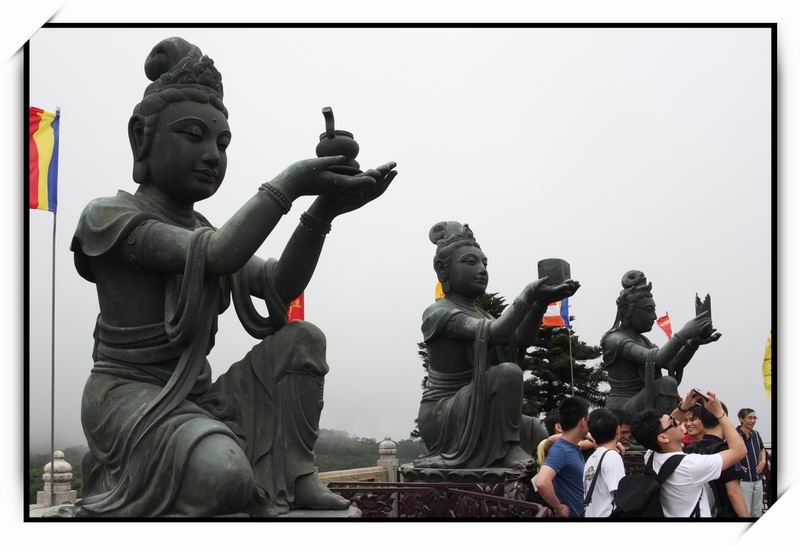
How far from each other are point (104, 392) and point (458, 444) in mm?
4496

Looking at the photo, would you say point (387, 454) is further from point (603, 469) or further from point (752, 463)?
point (603, 469)

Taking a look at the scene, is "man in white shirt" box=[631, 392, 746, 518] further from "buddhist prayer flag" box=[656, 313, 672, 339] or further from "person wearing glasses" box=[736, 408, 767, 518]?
"buddhist prayer flag" box=[656, 313, 672, 339]

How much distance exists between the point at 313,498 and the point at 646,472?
1.95 meters

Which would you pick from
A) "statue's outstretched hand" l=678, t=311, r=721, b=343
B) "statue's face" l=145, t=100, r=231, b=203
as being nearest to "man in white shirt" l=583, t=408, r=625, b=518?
"statue's face" l=145, t=100, r=231, b=203

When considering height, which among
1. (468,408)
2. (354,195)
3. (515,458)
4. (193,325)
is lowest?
(515,458)

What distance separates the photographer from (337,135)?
5895 millimetres

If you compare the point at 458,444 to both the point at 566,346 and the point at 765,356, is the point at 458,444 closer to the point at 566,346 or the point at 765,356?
the point at 765,356

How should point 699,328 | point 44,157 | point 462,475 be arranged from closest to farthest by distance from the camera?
point 462,475 → point 44,157 → point 699,328

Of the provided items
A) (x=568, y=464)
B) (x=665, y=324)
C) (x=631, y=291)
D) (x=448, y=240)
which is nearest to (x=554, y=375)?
(x=665, y=324)

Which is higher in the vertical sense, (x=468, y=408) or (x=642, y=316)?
(x=642, y=316)

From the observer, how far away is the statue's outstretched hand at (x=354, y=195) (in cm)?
587

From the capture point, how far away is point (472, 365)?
10.1 metres

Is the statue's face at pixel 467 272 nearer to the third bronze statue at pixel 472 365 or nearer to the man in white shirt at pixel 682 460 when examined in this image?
the third bronze statue at pixel 472 365

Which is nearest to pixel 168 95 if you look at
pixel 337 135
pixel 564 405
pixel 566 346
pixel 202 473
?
pixel 337 135
